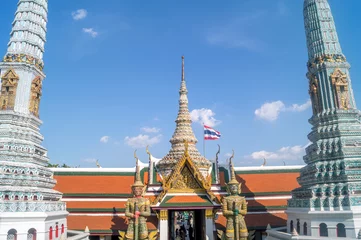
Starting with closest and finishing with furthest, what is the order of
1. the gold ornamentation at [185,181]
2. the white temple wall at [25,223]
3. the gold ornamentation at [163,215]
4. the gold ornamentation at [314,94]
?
the white temple wall at [25,223] < the gold ornamentation at [314,94] < the gold ornamentation at [163,215] < the gold ornamentation at [185,181]

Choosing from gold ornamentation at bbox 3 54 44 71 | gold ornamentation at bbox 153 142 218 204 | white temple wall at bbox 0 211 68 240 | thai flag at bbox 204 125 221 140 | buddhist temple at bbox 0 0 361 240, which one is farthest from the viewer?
thai flag at bbox 204 125 221 140

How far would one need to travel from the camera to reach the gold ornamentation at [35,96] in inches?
703

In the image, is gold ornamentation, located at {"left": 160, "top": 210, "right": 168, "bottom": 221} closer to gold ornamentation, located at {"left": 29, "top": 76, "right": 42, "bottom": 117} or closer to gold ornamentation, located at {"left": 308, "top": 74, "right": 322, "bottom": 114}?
gold ornamentation, located at {"left": 29, "top": 76, "right": 42, "bottom": 117}

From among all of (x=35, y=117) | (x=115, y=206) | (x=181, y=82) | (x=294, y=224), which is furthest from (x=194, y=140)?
(x=35, y=117)

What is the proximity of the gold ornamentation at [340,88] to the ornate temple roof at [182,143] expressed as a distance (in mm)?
11402

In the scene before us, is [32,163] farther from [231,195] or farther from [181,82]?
[181,82]

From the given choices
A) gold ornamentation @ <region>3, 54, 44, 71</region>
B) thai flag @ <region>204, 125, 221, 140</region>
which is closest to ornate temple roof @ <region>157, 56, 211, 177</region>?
thai flag @ <region>204, 125, 221, 140</region>

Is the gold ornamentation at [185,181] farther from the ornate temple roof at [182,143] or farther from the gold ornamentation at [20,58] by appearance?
the gold ornamentation at [20,58]

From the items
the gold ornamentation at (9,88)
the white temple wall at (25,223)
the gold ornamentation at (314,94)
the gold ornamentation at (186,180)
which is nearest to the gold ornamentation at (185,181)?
the gold ornamentation at (186,180)

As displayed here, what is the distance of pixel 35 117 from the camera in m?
18.0

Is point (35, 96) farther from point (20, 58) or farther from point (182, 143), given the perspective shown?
point (182, 143)

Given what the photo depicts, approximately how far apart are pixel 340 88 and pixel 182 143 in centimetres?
1396

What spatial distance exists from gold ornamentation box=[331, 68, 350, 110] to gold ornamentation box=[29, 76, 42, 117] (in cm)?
1789

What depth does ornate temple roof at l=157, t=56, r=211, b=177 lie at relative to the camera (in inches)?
965
